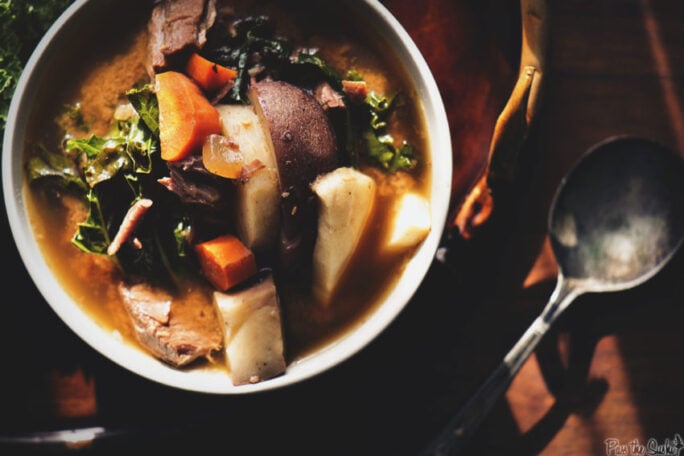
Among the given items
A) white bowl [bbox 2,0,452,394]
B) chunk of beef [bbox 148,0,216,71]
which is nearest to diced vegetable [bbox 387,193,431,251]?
white bowl [bbox 2,0,452,394]

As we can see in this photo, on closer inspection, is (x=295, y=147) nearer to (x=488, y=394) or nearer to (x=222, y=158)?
(x=222, y=158)

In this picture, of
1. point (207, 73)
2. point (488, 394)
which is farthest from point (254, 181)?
point (488, 394)

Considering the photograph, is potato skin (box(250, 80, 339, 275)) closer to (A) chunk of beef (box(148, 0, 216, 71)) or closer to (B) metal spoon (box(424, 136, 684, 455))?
(A) chunk of beef (box(148, 0, 216, 71))

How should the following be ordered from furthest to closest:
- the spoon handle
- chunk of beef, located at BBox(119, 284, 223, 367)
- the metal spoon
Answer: the metal spoon → the spoon handle → chunk of beef, located at BBox(119, 284, 223, 367)

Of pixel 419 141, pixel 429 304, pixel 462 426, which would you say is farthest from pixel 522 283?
pixel 419 141

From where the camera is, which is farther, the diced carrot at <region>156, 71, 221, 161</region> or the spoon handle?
the spoon handle

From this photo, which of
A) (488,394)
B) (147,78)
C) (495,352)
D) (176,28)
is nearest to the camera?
(176,28)
